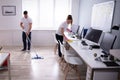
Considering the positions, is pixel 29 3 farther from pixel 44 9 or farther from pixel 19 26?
pixel 19 26

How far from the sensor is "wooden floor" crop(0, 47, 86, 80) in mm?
3232

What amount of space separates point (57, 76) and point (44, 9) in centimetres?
339

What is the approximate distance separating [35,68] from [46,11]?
9.57ft

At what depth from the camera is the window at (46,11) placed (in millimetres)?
5770

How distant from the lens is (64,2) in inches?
232

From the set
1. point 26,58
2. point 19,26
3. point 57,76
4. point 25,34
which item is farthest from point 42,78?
point 19,26

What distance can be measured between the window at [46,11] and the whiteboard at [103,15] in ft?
6.64

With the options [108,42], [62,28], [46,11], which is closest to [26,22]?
[46,11]

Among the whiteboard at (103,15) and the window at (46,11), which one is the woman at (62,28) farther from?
the window at (46,11)

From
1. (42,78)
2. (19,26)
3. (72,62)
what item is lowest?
(42,78)

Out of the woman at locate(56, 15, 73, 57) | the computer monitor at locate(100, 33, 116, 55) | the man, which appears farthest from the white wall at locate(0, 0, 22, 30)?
the computer monitor at locate(100, 33, 116, 55)

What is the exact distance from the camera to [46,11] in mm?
5875

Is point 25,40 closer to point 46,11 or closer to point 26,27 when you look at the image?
point 26,27

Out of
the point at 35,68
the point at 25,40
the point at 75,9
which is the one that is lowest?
the point at 35,68
